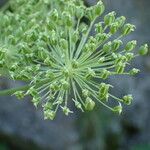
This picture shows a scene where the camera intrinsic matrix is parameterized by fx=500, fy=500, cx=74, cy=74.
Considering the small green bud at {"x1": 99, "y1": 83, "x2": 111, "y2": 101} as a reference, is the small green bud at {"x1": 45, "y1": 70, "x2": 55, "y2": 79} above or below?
above

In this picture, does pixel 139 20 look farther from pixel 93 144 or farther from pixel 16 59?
pixel 16 59

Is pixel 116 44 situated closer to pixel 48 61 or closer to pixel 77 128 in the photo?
pixel 48 61

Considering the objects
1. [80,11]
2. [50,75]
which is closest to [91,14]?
[80,11]

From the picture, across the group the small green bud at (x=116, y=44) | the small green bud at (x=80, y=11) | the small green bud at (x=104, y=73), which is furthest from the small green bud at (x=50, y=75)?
the small green bud at (x=80, y=11)

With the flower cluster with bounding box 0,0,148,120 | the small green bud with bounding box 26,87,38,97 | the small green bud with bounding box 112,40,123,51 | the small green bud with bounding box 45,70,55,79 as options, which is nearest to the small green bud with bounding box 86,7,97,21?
the flower cluster with bounding box 0,0,148,120

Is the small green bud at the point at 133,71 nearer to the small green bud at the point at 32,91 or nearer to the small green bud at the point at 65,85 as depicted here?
the small green bud at the point at 65,85

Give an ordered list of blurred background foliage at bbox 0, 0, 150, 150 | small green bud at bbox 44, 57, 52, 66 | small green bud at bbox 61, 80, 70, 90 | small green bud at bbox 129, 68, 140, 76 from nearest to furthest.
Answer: small green bud at bbox 61, 80, 70, 90 < small green bud at bbox 44, 57, 52, 66 < small green bud at bbox 129, 68, 140, 76 < blurred background foliage at bbox 0, 0, 150, 150

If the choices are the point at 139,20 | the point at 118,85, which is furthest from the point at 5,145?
the point at 139,20

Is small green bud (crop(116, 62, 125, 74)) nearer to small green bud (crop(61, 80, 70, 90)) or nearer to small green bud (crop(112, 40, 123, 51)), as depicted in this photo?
small green bud (crop(112, 40, 123, 51))
